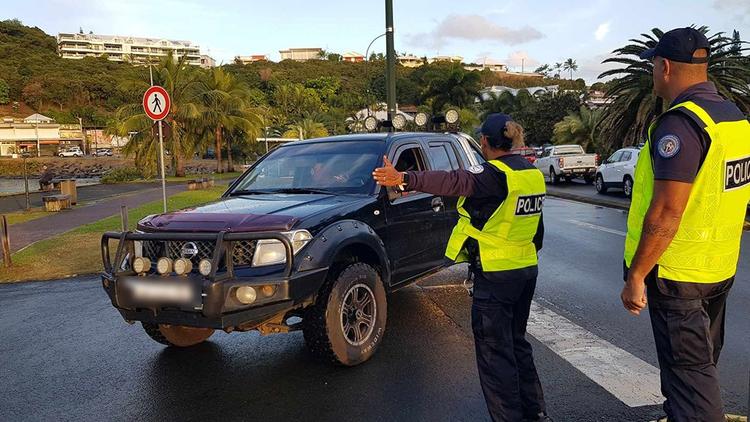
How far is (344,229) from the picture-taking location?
4277 mm

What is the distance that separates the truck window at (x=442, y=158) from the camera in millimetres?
5859

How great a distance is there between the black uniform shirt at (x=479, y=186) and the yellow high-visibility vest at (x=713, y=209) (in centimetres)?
75

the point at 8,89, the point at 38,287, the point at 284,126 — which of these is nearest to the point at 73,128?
the point at 8,89

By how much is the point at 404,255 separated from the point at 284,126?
55.2 meters

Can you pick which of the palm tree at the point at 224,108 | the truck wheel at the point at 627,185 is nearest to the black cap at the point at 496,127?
the truck wheel at the point at 627,185

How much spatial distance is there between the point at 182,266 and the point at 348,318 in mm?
1324

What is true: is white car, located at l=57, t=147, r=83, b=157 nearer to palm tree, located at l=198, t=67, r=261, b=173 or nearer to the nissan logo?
Result: palm tree, located at l=198, t=67, r=261, b=173

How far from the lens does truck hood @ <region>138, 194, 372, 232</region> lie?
12.9 ft

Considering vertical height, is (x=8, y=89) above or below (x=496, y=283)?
above

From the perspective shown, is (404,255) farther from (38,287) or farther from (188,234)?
(38,287)

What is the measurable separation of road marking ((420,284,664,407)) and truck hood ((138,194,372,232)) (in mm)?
2149

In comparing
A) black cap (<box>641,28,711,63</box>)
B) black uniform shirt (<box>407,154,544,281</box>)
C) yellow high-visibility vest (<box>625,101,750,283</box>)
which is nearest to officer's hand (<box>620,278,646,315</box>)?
yellow high-visibility vest (<box>625,101,750,283</box>)

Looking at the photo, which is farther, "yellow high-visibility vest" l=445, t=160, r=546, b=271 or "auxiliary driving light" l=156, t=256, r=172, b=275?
"auxiliary driving light" l=156, t=256, r=172, b=275

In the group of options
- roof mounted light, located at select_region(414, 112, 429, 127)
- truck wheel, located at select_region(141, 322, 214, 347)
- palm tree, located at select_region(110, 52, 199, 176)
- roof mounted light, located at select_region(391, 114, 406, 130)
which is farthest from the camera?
palm tree, located at select_region(110, 52, 199, 176)
